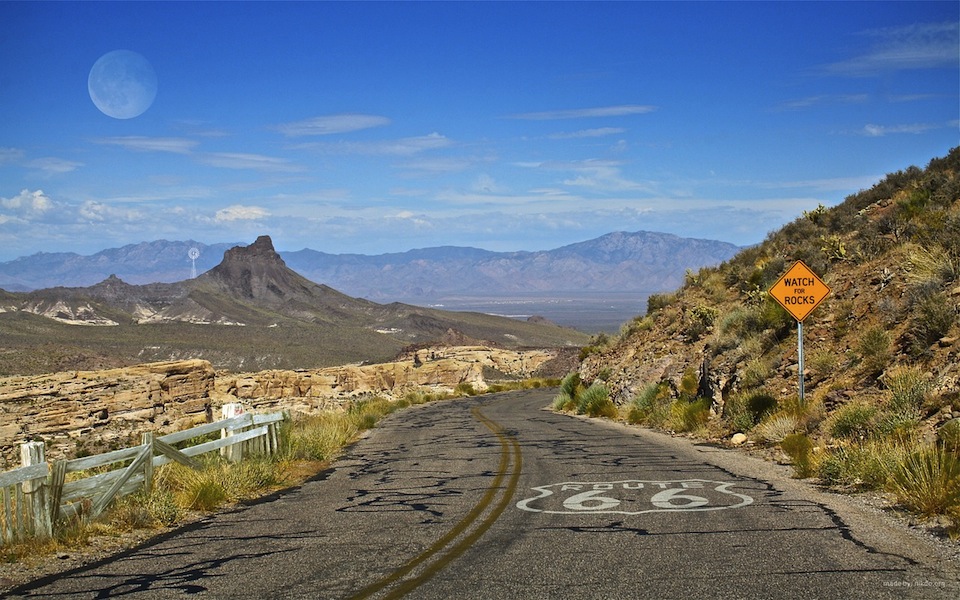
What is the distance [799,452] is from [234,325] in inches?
4286

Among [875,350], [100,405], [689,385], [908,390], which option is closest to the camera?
[908,390]

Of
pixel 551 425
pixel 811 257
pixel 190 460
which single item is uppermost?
pixel 811 257

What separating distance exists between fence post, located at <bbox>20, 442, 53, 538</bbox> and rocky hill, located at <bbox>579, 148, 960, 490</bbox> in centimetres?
1057

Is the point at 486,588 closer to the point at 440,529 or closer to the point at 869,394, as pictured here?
the point at 440,529

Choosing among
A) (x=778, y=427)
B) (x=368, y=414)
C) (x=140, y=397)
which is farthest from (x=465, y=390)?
(x=778, y=427)

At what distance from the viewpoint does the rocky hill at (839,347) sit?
13359 millimetres

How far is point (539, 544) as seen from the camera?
27.7ft

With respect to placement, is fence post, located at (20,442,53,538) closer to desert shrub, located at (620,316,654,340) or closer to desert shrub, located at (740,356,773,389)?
desert shrub, located at (740,356,773,389)

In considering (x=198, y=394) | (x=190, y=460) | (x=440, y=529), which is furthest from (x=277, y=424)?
(x=198, y=394)

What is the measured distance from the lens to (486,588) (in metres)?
6.86

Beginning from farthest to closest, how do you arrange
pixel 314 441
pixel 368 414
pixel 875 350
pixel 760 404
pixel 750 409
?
pixel 368 414, pixel 750 409, pixel 760 404, pixel 314 441, pixel 875 350

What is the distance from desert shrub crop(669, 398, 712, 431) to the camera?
20797 millimetres

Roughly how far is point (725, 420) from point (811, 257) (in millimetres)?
7172

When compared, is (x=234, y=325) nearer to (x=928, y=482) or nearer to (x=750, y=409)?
(x=750, y=409)
